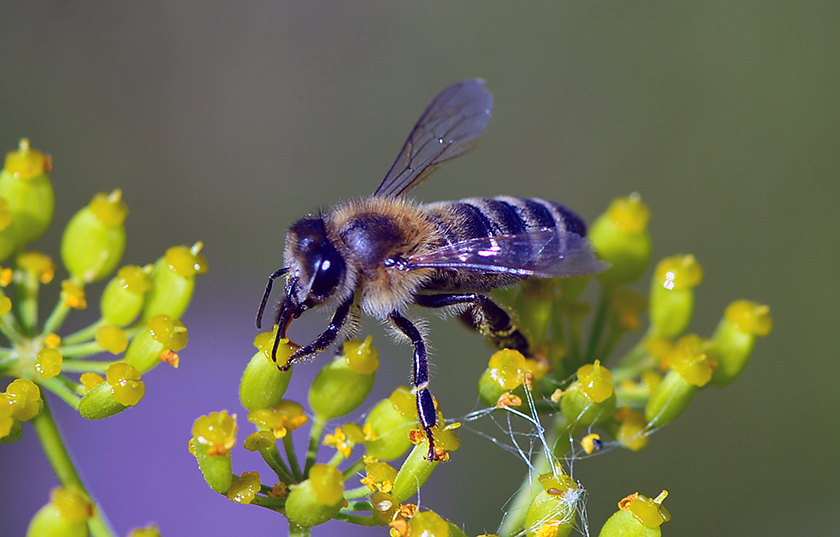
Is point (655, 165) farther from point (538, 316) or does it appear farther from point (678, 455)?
point (538, 316)

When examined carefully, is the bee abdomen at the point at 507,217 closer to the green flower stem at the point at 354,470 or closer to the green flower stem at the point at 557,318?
the green flower stem at the point at 557,318

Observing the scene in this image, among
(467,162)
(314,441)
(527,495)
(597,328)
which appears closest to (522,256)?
(597,328)

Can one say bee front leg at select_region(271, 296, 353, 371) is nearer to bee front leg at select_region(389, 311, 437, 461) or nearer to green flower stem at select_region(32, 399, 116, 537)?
bee front leg at select_region(389, 311, 437, 461)

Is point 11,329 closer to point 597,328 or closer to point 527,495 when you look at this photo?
point 527,495

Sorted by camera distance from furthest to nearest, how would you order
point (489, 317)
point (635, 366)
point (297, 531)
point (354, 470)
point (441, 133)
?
point (441, 133), point (635, 366), point (489, 317), point (354, 470), point (297, 531)

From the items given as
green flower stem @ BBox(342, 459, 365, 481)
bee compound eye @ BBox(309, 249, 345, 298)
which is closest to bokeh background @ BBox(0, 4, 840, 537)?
green flower stem @ BBox(342, 459, 365, 481)

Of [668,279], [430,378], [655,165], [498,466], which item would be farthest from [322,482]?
[655,165]
